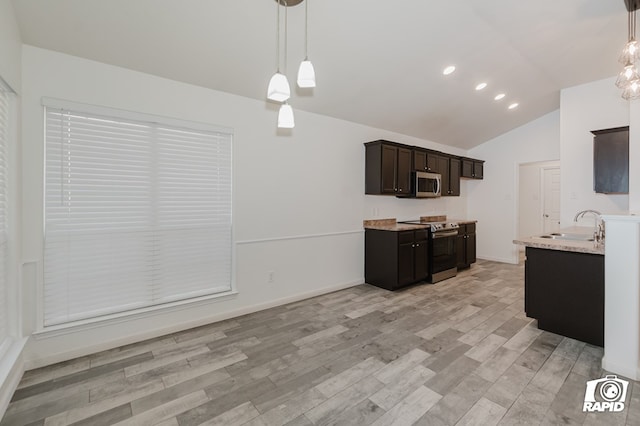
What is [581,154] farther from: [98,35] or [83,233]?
[83,233]

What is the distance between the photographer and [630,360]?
2236 mm

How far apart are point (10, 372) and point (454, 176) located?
6.49 m

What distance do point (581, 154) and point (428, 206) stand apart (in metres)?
2.45

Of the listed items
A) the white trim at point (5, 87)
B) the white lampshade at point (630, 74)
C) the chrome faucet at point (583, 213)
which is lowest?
the chrome faucet at point (583, 213)

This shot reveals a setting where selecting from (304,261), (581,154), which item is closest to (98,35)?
(304,261)

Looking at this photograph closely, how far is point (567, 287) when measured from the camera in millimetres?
2828

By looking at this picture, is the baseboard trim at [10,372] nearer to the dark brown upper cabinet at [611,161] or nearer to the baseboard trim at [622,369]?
the baseboard trim at [622,369]

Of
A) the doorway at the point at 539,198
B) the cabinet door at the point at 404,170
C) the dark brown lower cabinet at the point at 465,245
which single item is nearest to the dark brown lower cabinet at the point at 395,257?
the cabinet door at the point at 404,170

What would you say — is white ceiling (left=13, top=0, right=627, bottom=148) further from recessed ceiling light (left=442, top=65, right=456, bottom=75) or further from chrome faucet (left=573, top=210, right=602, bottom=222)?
chrome faucet (left=573, top=210, right=602, bottom=222)

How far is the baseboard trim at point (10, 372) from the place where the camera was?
6.07ft

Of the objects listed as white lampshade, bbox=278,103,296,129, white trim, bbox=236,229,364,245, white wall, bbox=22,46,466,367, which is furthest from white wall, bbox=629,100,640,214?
white lampshade, bbox=278,103,296,129

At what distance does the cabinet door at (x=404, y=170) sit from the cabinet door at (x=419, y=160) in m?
0.10

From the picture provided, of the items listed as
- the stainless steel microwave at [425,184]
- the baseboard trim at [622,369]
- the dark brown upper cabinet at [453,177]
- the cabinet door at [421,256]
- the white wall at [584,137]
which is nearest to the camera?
the baseboard trim at [622,369]

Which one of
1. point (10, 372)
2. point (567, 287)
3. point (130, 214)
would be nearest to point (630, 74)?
point (567, 287)
